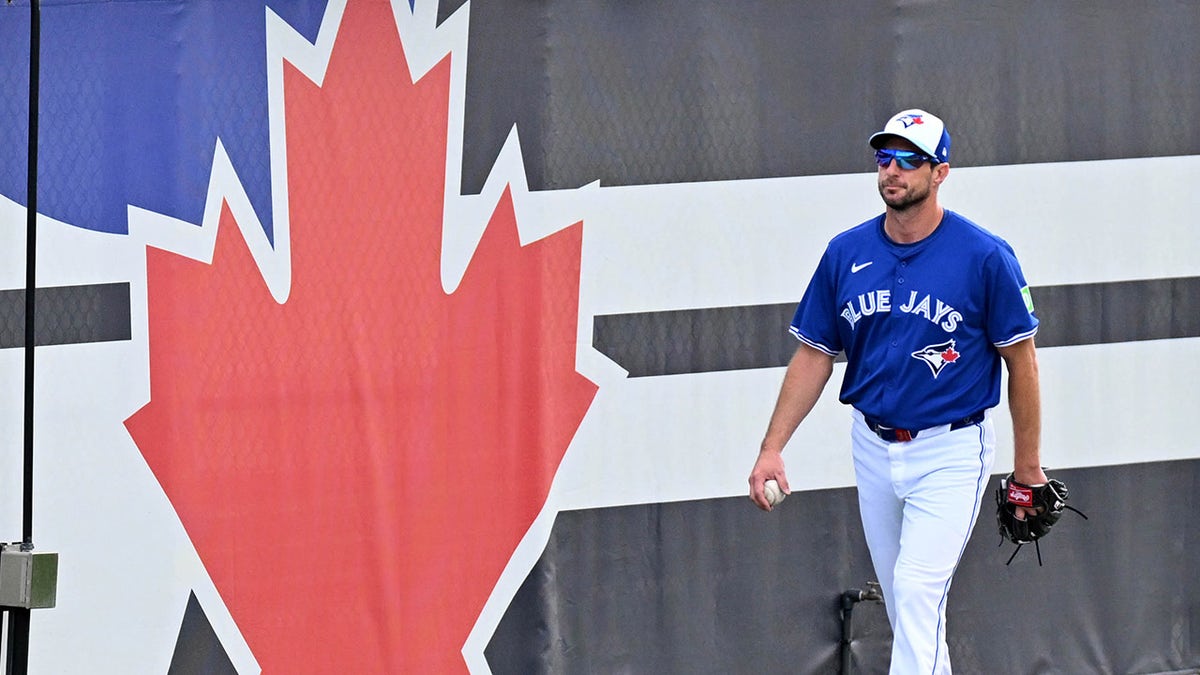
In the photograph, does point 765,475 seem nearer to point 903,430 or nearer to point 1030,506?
point 903,430

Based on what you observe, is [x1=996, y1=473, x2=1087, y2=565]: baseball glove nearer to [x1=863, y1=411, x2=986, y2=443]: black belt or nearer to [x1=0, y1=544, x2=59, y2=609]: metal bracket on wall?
[x1=863, y1=411, x2=986, y2=443]: black belt

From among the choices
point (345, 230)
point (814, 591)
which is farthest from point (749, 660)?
point (345, 230)

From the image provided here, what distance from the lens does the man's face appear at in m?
4.20

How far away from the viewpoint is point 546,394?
16.4 ft

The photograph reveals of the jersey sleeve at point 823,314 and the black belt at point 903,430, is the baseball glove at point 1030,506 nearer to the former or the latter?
the black belt at point 903,430

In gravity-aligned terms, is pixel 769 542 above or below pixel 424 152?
below

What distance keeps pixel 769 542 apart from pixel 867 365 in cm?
112

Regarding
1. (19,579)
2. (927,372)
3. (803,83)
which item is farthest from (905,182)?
(19,579)

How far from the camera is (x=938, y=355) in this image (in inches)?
166

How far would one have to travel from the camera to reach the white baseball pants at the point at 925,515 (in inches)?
162

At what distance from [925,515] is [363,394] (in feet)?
5.57

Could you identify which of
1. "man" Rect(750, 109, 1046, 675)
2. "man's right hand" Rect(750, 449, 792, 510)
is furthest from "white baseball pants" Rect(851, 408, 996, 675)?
"man's right hand" Rect(750, 449, 792, 510)

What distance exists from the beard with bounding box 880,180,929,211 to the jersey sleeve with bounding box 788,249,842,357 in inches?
10.4

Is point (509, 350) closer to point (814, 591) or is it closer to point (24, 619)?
point (814, 591)
